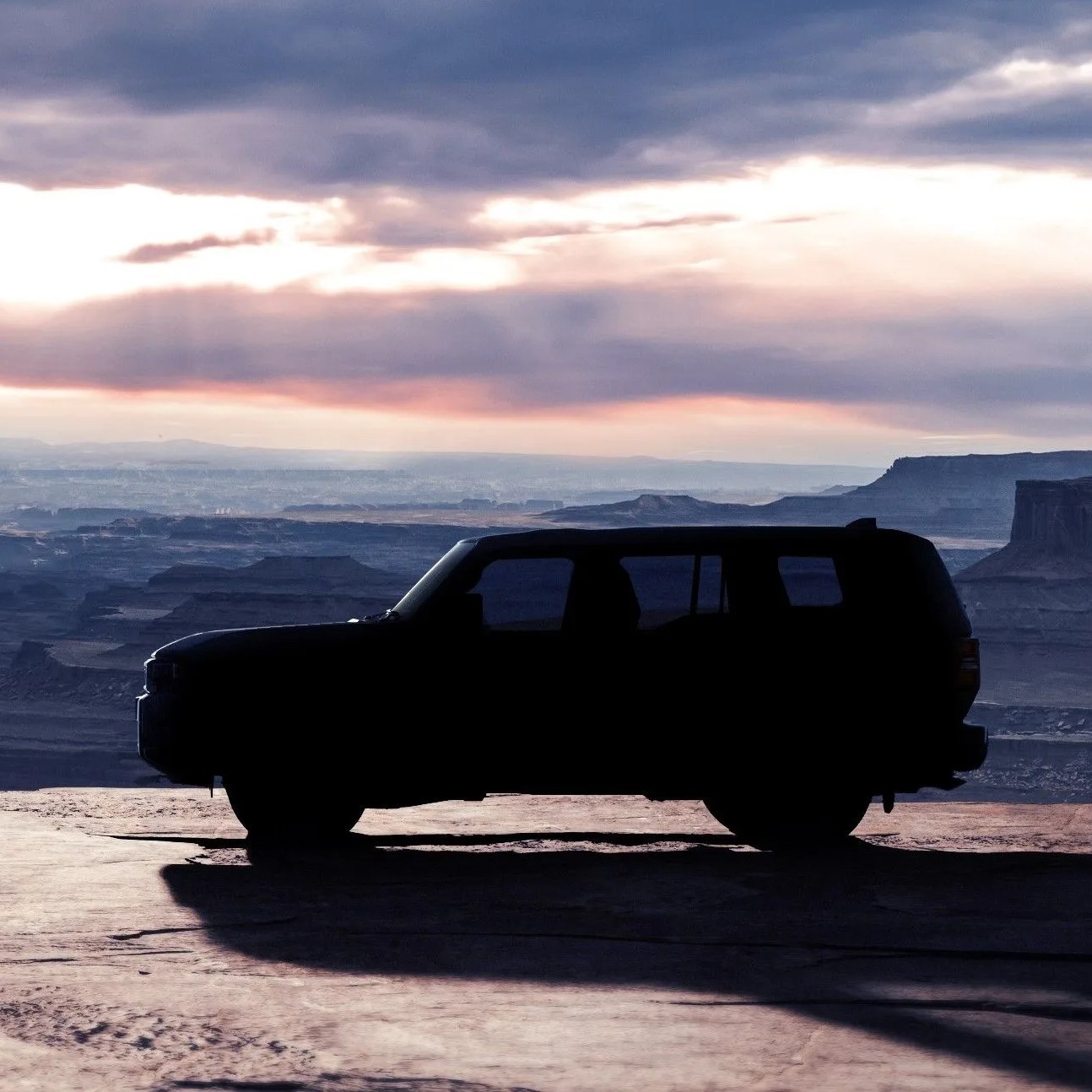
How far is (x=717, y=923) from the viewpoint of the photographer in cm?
713

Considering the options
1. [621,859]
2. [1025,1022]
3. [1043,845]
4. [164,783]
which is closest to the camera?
[1025,1022]

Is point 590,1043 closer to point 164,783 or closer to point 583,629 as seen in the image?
point 583,629

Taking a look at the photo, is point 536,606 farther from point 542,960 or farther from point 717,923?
point 542,960

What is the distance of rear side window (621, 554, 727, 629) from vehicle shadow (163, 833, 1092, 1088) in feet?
4.17

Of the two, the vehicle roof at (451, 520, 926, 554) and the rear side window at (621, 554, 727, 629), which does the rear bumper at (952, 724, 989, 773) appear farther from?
the rear side window at (621, 554, 727, 629)

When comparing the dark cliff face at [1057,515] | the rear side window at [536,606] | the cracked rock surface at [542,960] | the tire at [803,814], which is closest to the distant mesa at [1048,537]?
the dark cliff face at [1057,515]

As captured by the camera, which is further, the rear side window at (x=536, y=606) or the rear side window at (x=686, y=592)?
the rear side window at (x=536, y=606)

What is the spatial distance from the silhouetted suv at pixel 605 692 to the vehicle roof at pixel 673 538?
0.05 feet

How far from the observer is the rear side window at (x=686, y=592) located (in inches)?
360

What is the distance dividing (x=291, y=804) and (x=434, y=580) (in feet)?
4.82

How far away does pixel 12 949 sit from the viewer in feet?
21.7

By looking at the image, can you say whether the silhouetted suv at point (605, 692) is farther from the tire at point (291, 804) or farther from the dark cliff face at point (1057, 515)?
the dark cliff face at point (1057, 515)

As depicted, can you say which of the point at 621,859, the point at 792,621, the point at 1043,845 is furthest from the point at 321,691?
the point at 1043,845

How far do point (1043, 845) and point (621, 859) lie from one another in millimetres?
2550
